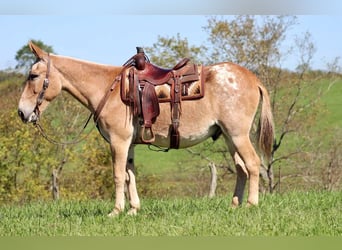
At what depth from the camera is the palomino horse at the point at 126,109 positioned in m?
7.27

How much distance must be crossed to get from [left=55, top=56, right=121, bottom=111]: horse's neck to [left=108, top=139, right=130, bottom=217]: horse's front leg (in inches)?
26.0

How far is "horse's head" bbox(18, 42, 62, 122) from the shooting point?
737 centimetres

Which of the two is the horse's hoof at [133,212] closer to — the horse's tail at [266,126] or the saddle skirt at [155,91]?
the saddle skirt at [155,91]

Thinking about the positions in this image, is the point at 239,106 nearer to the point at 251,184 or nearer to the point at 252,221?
the point at 251,184

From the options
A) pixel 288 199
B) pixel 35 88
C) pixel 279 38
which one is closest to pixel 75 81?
pixel 35 88

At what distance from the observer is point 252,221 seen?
6.05 metres

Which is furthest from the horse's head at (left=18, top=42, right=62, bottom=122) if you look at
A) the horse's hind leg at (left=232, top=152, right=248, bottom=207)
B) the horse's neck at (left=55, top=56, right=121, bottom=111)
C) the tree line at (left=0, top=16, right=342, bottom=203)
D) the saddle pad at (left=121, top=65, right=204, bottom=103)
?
the tree line at (left=0, top=16, right=342, bottom=203)

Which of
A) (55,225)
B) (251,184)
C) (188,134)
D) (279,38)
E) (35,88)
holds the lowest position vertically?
(55,225)

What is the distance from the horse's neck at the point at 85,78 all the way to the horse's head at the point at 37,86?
170 mm

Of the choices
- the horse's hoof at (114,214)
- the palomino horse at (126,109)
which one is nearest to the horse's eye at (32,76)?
the palomino horse at (126,109)

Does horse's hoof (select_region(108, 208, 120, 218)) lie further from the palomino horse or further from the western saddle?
the western saddle

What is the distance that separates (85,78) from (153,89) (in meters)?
1.00

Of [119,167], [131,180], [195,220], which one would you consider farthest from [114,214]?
[195,220]

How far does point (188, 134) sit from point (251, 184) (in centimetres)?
109
